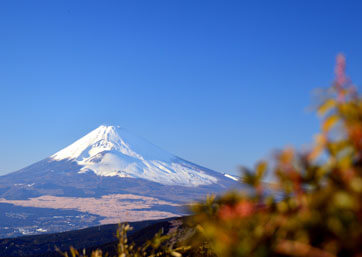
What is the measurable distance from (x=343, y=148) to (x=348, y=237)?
0.41m

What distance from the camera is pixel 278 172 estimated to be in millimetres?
1536

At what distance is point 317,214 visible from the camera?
1.38 m

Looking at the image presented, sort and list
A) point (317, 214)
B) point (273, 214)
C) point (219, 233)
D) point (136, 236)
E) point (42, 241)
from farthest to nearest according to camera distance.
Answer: point (42, 241) < point (136, 236) < point (273, 214) < point (219, 233) < point (317, 214)

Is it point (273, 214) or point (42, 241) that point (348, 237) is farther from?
point (42, 241)

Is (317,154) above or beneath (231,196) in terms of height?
above

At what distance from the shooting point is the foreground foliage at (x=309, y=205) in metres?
1.27

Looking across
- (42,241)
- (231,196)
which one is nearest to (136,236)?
(231,196)

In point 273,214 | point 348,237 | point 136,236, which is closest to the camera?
point 348,237

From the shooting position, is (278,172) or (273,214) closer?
(278,172)

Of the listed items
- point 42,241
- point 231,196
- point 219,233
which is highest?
point 231,196

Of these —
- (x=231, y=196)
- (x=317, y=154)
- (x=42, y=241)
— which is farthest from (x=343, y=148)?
(x=42, y=241)

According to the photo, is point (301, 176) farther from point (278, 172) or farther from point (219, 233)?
point (219, 233)

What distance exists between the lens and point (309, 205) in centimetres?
145

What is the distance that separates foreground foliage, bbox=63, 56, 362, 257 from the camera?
4.18 ft
